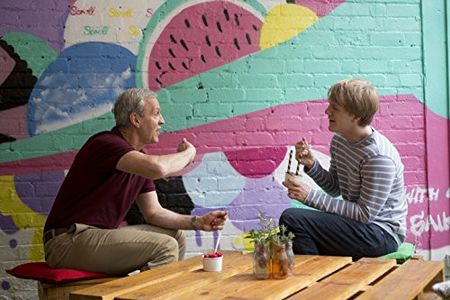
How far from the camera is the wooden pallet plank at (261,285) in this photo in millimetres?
2279

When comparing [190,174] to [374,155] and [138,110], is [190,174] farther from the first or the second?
[374,155]

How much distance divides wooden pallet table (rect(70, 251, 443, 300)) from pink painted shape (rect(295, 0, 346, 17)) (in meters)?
1.86

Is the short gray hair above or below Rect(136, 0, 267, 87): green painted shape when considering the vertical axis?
below

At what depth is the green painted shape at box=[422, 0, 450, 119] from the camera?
14.2 feet

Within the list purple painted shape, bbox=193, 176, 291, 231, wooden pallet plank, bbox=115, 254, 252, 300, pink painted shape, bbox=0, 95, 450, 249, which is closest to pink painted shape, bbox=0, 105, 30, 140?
pink painted shape, bbox=0, 95, 450, 249

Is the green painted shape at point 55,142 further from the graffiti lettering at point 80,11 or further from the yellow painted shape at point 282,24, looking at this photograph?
the yellow painted shape at point 282,24

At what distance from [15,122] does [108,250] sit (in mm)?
1337

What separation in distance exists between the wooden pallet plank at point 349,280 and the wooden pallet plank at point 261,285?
4cm

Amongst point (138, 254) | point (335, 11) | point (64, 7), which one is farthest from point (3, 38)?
point (335, 11)

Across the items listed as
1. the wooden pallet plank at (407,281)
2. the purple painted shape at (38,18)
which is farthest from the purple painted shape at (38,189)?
the wooden pallet plank at (407,281)

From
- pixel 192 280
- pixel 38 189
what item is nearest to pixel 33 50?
pixel 38 189

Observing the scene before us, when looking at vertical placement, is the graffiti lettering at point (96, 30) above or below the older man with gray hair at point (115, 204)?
above

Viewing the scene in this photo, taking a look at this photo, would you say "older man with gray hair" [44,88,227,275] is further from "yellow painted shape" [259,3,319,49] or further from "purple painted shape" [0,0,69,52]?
"yellow painted shape" [259,3,319,49]

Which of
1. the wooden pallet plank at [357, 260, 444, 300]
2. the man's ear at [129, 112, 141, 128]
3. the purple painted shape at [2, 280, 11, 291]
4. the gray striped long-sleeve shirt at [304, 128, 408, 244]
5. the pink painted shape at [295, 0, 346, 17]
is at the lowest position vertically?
the purple painted shape at [2, 280, 11, 291]
